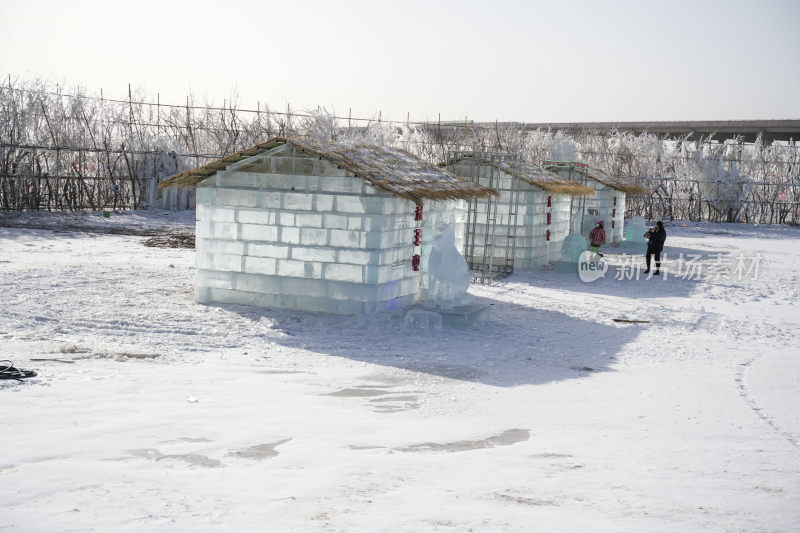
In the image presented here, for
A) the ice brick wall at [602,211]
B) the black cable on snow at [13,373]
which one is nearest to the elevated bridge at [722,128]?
the ice brick wall at [602,211]

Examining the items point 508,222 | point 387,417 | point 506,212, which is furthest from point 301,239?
point 506,212

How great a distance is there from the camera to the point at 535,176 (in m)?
19.7

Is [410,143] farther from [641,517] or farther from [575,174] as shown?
[641,517]

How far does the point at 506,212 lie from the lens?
19.4m

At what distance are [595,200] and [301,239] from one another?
14971 mm

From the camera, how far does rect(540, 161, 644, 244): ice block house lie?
941 inches

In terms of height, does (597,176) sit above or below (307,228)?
above

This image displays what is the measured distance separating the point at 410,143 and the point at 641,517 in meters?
33.1

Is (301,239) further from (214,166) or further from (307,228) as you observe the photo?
(214,166)

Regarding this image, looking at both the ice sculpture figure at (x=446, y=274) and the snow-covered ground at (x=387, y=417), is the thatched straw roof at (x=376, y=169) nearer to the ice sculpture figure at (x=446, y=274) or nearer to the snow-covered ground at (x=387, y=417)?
the ice sculpture figure at (x=446, y=274)

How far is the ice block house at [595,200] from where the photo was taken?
78.4 ft

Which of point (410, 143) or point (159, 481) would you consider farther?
point (410, 143)

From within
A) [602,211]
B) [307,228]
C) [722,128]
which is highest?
[722,128]

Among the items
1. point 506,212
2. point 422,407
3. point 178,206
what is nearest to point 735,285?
point 506,212
